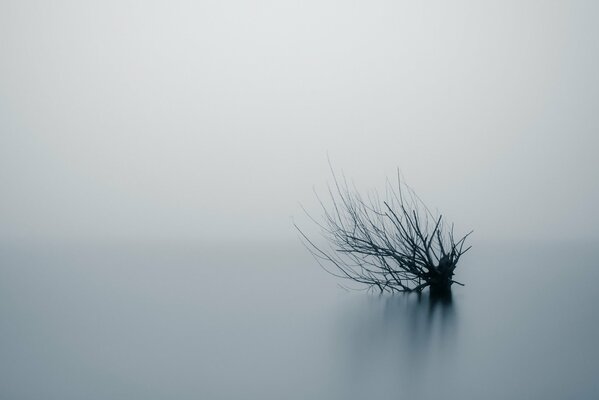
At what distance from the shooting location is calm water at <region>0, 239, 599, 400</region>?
405cm

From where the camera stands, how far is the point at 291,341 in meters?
5.62

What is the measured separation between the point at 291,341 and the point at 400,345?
0.95 m

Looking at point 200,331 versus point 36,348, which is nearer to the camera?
point 36,348

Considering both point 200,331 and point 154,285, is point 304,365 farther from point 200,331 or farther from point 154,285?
point 154,285

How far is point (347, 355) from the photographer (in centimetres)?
495

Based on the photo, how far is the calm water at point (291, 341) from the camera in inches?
160

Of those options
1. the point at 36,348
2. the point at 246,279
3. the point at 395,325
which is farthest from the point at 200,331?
the point at 246,279

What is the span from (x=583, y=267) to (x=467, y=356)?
10.2 m

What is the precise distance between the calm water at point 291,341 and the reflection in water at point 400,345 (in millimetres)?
14

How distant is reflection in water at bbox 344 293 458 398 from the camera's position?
4148mm

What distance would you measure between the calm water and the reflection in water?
14mm

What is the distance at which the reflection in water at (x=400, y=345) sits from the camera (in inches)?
163

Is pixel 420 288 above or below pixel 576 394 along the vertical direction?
above

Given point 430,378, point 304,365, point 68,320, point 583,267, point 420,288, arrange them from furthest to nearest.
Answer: point 583,267, point 420,288, point 68,320, point 304,365, point 430,378
